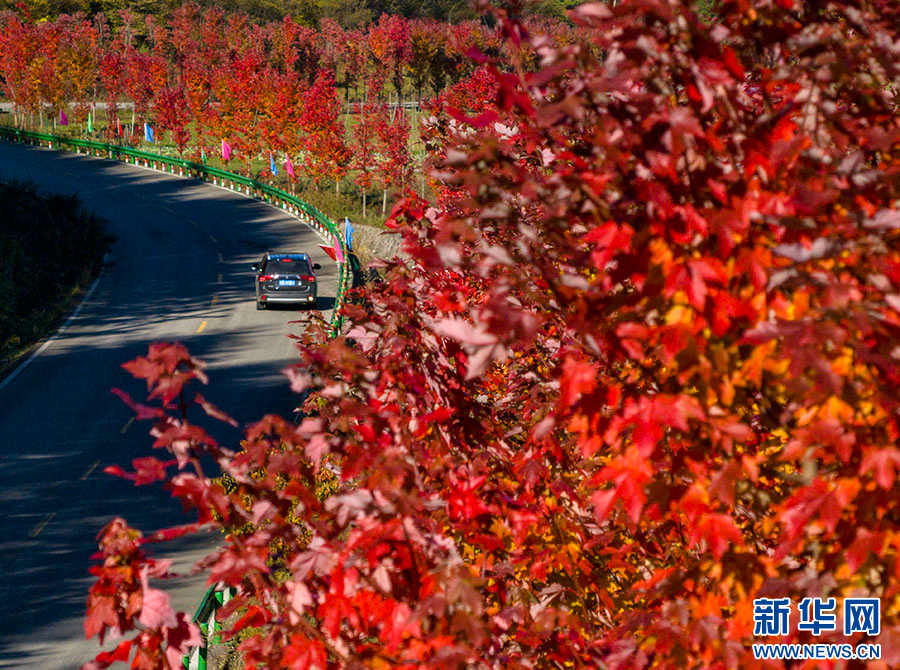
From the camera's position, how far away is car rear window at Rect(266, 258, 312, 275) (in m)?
29.0

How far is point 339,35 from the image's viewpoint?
97.1 m

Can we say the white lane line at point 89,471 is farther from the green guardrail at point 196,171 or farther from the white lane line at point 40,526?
the green guardrail at point 196,171

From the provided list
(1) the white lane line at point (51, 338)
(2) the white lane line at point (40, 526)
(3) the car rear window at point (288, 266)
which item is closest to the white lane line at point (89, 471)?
(2) the white lane line at point (40, 526)

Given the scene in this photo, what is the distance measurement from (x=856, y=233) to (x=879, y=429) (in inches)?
19.4

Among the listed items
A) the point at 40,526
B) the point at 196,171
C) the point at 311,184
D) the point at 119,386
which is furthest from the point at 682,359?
the point at 311,184

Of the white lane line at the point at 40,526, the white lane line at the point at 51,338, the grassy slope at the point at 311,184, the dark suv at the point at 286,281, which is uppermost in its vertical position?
the grassy slope at the point at 311,184

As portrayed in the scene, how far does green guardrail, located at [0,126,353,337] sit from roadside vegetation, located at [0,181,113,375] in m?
9.13

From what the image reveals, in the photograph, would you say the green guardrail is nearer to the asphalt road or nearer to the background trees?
the asphalt road

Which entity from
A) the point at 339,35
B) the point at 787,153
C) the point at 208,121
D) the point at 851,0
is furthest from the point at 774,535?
the point at 339,35

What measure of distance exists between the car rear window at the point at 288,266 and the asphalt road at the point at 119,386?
1.36 meters

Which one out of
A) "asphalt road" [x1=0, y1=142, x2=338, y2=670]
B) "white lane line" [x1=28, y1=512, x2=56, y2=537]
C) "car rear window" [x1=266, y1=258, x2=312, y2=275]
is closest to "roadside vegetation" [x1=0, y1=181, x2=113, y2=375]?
"asphalt road" [x1=0, y1=142, x2=338, y2=670]

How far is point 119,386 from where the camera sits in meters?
23.0

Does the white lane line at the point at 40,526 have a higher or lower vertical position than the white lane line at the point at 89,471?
lower

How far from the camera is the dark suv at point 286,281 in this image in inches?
1136
